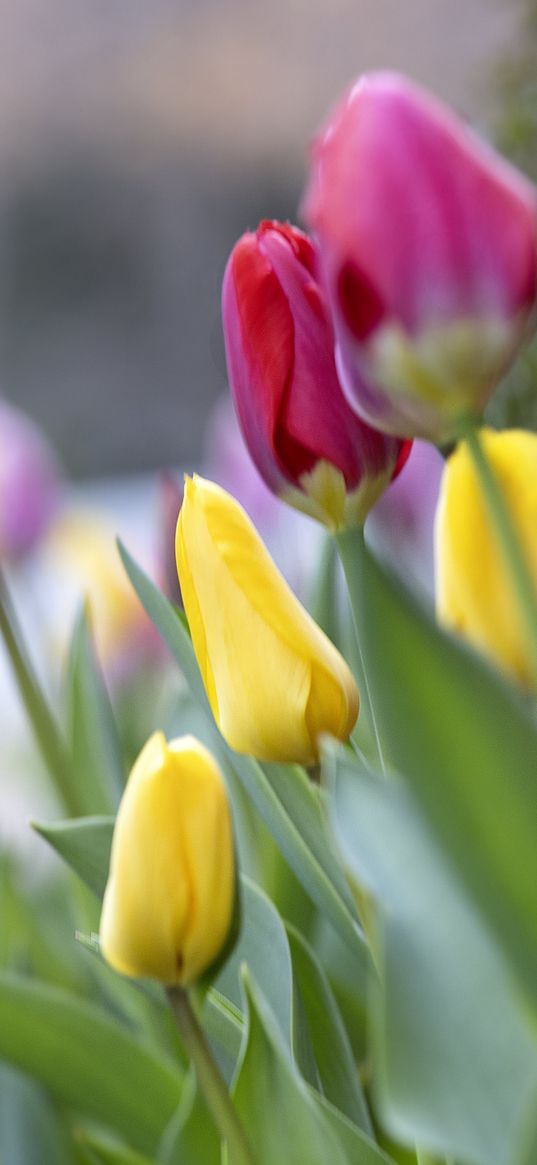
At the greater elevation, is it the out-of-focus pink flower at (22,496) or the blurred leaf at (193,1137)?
the blurred leaf at (193,1137)

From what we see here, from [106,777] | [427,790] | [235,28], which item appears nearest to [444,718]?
[427,790]

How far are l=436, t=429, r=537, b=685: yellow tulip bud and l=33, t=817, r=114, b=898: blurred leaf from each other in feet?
0.25

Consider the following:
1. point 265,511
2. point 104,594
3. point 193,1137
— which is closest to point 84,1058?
point 193,1137

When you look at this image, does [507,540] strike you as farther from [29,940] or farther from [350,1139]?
[29,940]

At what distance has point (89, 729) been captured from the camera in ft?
1.28

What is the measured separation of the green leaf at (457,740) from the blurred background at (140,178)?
3.06 metres

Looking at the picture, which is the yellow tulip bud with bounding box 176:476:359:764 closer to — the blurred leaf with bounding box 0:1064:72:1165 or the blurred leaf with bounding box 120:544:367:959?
the blurred leaf with bounding box 120:544:367:959

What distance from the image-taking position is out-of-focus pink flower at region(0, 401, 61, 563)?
73cm

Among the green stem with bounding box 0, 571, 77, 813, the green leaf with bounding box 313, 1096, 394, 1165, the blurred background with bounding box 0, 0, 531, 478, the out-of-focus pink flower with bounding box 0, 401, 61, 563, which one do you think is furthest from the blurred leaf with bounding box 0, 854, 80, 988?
the blurred background with bounding box 0, 0, 531, 478

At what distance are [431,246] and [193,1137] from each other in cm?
15

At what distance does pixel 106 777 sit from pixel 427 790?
9.7 inches

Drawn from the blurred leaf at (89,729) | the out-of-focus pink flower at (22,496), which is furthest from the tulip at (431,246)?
the out-of-focus pink flower at (22,496)

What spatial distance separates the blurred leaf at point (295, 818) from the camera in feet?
0.76

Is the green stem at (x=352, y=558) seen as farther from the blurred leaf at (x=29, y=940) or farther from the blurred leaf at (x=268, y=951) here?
the blurred leaf at (x=29, y=940)
